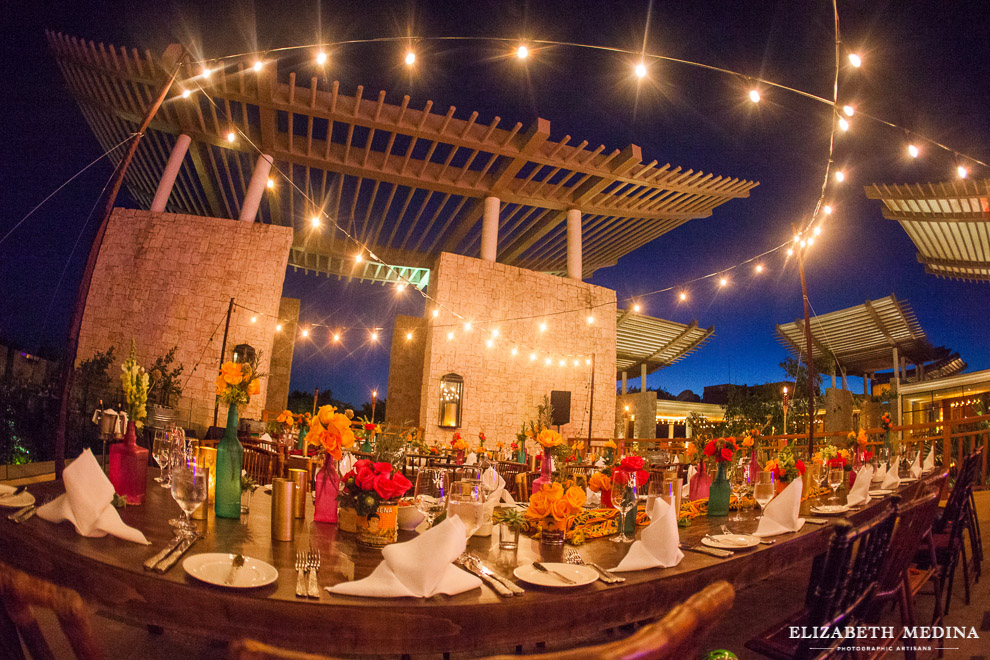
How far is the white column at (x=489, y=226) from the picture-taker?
11.5 meters

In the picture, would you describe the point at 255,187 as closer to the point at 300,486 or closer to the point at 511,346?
the point at 511,346

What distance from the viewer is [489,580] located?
3.59 feet

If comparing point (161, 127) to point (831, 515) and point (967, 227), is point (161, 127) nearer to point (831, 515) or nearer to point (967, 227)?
point (831, 515)

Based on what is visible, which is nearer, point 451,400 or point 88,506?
point 88,506

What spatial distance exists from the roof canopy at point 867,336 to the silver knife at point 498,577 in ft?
51.0

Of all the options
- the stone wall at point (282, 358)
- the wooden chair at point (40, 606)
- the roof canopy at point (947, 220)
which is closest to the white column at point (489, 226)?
the stone wall at point (282, 358)

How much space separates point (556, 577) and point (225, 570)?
27.2 inches

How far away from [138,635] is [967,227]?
1058 cm

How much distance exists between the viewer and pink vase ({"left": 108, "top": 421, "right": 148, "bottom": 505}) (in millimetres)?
1680

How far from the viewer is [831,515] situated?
2.25 m

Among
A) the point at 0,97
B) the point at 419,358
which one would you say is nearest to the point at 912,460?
the point at 419,358

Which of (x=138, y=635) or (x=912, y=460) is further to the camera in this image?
(x=912, y=460)

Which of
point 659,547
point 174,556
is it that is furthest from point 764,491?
point 174,556

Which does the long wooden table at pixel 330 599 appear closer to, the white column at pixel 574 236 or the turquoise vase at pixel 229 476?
the turquoise vase at pixel 229 476
